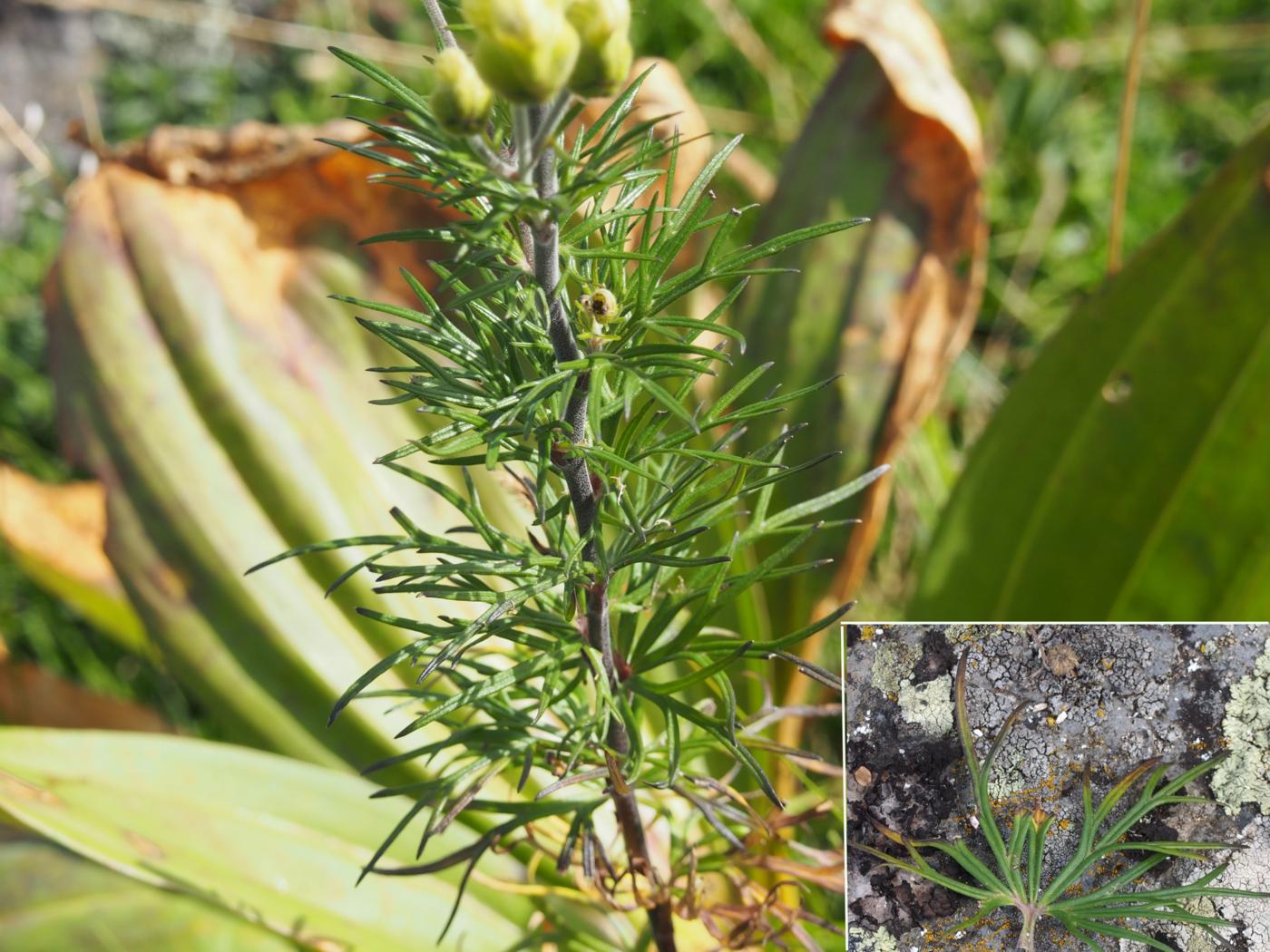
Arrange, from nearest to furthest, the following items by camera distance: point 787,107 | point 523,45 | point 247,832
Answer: point 523,45
point 247,832
point 787,107

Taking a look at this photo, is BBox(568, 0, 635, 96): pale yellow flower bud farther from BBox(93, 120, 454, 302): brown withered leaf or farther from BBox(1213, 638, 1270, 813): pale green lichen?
BBox(93, 120, 454, 302): brown withered leaf

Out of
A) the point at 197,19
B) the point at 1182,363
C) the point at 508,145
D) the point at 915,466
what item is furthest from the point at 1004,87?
the point at 508,145

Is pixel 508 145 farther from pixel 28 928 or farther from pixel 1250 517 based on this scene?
pixel 1250 517

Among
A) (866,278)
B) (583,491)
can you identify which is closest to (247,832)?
(583,491)

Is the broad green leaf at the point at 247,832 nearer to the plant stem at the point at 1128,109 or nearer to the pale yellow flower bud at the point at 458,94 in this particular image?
the pale yellow flower bud at the point at 458,94

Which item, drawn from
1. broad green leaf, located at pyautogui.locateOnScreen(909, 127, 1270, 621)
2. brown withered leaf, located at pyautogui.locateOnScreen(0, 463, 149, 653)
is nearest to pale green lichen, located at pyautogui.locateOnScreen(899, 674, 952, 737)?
Answer: broad green leaf, located at pyautogui.locateOnScreen(909, 127, 1270, 621)

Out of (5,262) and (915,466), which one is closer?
(915,466)

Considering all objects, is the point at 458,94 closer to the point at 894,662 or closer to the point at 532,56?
the point at 532,56
